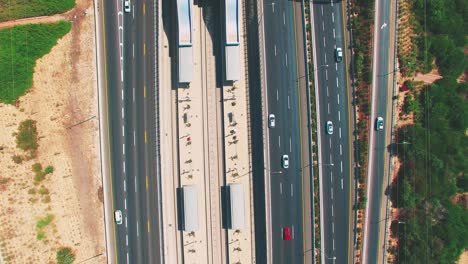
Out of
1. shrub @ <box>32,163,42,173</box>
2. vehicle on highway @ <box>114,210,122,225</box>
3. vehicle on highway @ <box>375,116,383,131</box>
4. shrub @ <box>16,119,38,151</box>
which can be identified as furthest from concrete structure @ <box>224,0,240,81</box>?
shrub @ <box>32,163,42,173</box>

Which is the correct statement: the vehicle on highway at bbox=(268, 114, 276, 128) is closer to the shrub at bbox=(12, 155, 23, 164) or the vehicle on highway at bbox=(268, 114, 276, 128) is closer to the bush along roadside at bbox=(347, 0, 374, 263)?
the bush along roadside at bbox=(347, 0, 374, 263)

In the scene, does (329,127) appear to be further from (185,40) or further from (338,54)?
(185,40)

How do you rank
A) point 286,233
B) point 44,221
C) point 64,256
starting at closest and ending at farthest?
point 64,256 < point 44,221 < point 286,233

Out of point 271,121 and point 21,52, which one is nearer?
point 21,52

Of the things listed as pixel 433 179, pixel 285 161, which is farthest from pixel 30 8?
pixel 433 179

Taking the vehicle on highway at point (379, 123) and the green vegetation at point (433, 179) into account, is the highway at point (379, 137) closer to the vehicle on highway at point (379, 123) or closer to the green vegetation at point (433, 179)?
the vehicle on highway at point (379, 123)

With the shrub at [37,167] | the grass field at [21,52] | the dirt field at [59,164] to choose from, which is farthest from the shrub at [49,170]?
the grass field at [21,52]
